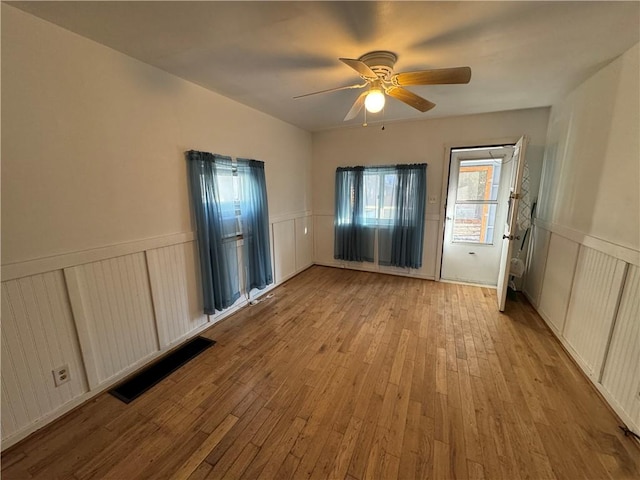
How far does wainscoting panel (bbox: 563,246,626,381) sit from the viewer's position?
5.88 feet

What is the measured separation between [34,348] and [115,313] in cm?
43

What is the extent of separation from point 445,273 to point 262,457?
3834mm

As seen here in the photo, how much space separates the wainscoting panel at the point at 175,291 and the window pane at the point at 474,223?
3.97 meters

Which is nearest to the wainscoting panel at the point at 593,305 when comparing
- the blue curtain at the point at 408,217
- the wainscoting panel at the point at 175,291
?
the blue curtain at the point at 408,217

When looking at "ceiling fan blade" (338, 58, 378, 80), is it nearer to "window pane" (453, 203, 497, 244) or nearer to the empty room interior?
the empty room interior

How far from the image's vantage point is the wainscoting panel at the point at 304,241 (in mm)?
4320

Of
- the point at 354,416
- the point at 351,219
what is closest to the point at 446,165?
the point at 351,219

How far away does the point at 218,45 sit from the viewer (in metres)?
1.75

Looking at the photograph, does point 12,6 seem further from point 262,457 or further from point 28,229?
point 262,457

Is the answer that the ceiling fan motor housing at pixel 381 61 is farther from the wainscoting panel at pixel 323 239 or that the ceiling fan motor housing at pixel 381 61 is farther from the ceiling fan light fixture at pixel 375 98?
the wainscoting panel at pixel 323 239

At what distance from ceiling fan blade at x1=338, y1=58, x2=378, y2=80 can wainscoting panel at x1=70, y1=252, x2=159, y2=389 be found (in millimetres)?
2071

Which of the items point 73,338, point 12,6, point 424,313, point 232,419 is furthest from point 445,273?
point 12,6

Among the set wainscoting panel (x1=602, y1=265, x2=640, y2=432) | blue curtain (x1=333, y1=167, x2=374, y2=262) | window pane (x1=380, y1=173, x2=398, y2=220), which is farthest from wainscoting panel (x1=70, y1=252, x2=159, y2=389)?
wainscoting panel (x1=602, y1=265, x2=640, y2=432)

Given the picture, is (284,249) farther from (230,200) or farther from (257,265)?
(230,200)
